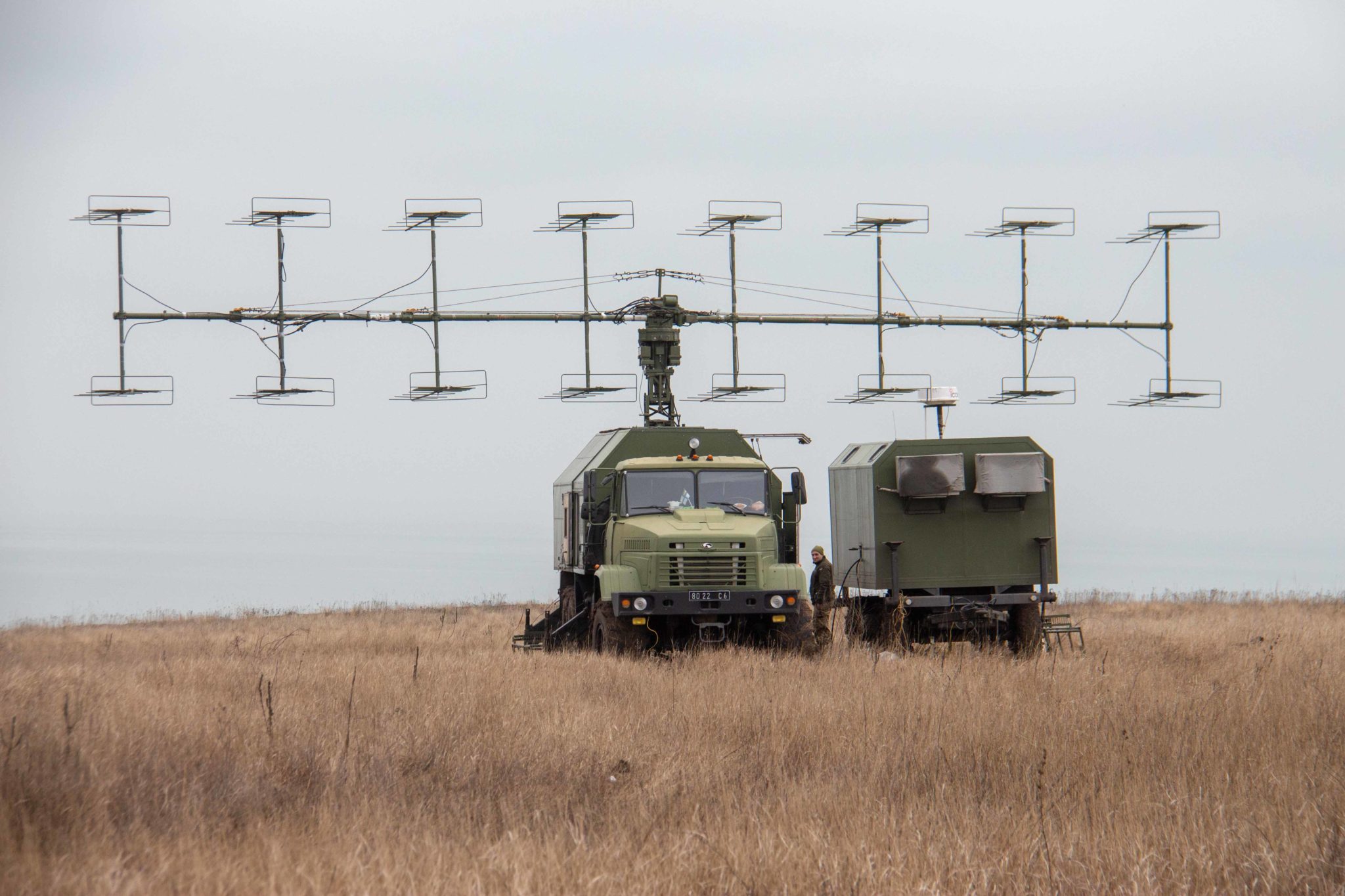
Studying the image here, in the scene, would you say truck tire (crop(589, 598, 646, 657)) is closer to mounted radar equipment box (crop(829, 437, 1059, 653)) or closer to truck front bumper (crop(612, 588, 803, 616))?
truck front bumper (crop(612, 588, 803, 616))

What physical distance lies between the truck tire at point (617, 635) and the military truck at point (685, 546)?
2cm

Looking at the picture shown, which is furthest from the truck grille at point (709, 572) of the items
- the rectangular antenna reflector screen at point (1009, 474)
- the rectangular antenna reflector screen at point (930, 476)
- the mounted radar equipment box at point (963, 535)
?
the rectangular antenna reflector screen at point (1009, 474)

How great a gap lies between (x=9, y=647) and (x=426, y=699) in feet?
11.6

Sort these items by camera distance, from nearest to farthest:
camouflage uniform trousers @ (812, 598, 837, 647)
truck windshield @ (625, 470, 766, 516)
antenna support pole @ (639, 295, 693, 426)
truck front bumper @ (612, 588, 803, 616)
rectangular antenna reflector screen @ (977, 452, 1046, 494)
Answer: truck front bumper @ (612, 588, 803, 616), camouflage uniform trousers @ (812, 598, 837, 647), truck windshield @ (625, 470, 766, 516), rectangular antenna reflector screen @ (977, 452, 1046, 494), antenna support pole @ (639, 295, 693, 426)

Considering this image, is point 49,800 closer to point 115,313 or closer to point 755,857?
point 755,857

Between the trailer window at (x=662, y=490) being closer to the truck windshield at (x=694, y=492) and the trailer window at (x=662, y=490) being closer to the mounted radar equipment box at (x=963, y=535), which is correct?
the truck windshield at (x=694, y=492)

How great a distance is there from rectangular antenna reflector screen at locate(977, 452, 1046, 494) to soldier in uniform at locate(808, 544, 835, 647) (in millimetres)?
2874

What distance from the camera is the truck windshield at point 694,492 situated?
20078 mm

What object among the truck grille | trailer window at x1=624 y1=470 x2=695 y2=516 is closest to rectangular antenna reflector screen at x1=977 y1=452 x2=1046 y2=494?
the truck grille

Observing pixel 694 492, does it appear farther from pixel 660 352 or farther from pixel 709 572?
pixel 660 352

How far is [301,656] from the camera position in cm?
1934

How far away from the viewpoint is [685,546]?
19.1 metres

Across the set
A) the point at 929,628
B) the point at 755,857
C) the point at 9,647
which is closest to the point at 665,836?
the point at 755,857

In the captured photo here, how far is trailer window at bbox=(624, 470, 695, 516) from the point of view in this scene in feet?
65.9
